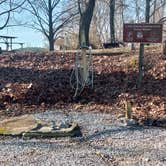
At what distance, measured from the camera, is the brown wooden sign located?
10.9 meters

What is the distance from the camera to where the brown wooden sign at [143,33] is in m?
10.9

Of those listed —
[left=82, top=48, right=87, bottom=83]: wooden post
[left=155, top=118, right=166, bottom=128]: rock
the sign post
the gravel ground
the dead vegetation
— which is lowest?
the gravel ground

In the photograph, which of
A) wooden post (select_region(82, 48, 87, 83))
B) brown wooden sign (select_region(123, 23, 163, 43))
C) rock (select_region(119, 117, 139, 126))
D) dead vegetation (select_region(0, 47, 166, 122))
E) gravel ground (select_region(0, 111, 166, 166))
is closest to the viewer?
gravel ground (select_region(0, 111, 166, 166))

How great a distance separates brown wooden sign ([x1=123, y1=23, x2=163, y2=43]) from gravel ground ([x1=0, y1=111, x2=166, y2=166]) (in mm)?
3285

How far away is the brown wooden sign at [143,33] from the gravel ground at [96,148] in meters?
3.28

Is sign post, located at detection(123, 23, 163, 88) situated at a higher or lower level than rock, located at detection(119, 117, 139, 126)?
higher

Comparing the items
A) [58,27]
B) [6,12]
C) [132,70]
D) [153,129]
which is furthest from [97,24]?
[153,129]

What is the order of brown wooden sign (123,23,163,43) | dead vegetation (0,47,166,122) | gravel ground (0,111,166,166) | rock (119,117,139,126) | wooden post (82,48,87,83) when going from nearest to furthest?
1. gravel ground (0,111,166,166)
2. rock (119,117,139,126)
3. dead vegetation (0,47,166,122)
4. brown wooden sign (123,23,163,43)
5. wooden post (82,48,87,83)

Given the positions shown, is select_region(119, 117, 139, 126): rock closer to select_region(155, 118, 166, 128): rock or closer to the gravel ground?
Result: the gravel ground

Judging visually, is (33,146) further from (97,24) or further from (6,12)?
(97,24)

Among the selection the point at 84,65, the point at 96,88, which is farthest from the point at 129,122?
the point at 84,65

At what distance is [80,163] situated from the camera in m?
5.78

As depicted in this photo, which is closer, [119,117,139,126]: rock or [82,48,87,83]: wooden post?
[119,117,139,126]: rock

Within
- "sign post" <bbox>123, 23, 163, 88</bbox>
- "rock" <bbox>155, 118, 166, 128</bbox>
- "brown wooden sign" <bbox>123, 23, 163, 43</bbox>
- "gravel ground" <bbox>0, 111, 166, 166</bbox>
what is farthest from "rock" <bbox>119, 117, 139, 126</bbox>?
"brown wooden sign" <bbox>123, 23, 163, 43</bbox>
